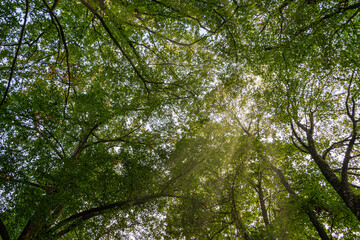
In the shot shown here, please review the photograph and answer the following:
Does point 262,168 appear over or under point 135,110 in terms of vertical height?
under

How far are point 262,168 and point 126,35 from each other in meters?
9.42

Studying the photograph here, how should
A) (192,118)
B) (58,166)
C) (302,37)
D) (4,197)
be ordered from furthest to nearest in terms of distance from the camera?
(192,118), (302,37), (58,166), (4,197)

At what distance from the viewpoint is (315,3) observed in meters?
6.60

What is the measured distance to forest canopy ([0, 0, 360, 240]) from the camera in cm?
643

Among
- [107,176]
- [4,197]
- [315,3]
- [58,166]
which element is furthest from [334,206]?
[4,197]

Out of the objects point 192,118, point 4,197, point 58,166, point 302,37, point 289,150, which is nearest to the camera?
point 4,197

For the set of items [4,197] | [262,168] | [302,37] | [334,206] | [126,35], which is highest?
[302,37]

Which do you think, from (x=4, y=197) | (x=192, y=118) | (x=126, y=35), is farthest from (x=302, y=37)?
(x=4, y=197)

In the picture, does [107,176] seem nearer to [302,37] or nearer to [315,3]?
[302,37]

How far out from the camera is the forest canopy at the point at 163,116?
643 centimetres

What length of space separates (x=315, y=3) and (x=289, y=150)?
861cm

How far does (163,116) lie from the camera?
9188mm

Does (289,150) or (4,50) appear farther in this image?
(289,150)

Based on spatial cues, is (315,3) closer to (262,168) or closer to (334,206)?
(262,168)
